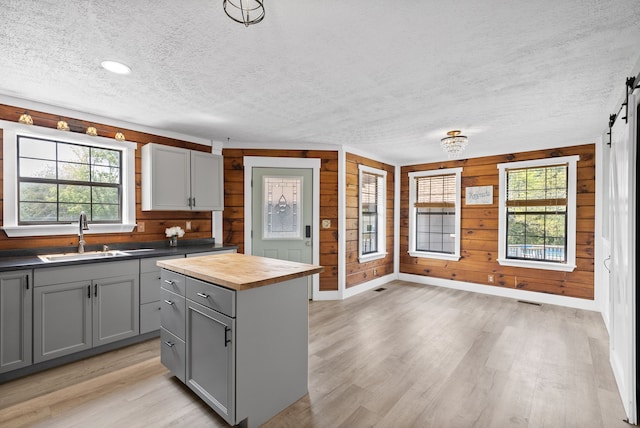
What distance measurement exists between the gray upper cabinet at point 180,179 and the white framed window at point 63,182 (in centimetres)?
27

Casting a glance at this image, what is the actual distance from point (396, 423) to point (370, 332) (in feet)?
5.01

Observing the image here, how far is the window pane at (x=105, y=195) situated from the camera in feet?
11.5

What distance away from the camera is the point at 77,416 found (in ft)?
6.67

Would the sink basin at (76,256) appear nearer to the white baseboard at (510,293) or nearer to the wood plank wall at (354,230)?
the wood plank wall at (354,230)

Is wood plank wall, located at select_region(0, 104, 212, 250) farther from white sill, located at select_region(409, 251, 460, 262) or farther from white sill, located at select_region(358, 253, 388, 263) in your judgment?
white sill, located at select_region(409, 251, 460, 262)

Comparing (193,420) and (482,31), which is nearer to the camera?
(482,31)

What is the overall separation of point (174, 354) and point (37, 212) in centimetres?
218

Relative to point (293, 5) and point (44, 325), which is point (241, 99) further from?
point (44, 325)

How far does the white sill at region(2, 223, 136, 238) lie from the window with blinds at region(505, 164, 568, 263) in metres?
5.59

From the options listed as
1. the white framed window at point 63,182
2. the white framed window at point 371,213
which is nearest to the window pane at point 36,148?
the white framed window at point 63,182

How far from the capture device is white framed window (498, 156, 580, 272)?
4.52 metres

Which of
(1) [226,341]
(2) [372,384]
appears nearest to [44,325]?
(1) [226,341]

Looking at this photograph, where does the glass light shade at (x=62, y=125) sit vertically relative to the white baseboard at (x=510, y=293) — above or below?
above

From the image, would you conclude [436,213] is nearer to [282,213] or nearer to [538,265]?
[538,265]
